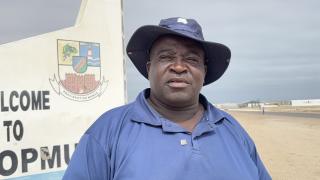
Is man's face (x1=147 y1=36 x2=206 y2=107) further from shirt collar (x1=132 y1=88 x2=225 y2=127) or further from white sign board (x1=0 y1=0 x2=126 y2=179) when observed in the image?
white sign board (x1=0 y1=0 x2=126 y2=179)

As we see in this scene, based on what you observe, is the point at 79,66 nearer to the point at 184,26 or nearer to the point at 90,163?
the point at 184,26

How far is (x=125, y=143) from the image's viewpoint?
202 centimetres

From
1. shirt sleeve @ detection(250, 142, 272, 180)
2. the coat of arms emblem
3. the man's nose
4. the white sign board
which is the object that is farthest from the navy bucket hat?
the coat of arms emblem

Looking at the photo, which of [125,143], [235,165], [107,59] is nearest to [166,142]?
[125,143]

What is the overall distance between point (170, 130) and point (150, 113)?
138 mm

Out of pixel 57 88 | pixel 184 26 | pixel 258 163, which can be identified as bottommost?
pixel 258 163

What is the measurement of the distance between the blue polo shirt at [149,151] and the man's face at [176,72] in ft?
0.36

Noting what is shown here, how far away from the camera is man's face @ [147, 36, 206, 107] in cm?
218

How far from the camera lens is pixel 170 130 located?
2.08 m

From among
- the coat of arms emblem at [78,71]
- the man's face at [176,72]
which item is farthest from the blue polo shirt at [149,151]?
the coat of arms emblem at [78,71]

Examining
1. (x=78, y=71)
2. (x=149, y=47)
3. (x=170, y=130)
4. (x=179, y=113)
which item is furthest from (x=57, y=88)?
(x=170, y=130)

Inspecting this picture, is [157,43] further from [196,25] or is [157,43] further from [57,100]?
[57,100]

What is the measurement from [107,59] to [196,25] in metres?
3.41

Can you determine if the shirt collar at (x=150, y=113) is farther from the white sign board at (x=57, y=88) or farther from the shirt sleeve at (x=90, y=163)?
the white sign board at (x=57, y=88)
